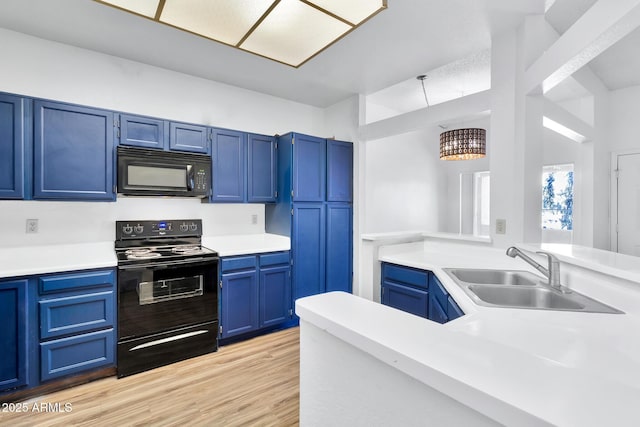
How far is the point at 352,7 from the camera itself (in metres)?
1.77

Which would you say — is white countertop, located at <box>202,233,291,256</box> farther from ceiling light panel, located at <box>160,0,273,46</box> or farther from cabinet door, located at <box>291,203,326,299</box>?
ceiling light panel, located at <box>160,0,273,46</box>

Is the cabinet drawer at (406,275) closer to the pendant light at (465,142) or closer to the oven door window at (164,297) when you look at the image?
the oven door window at (164,297)

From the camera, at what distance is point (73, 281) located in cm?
213

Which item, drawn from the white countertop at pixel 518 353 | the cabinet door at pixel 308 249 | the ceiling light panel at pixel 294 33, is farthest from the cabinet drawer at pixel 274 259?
the white countertop at pixel 518 353

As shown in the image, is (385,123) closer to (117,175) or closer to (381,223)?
(381,223)

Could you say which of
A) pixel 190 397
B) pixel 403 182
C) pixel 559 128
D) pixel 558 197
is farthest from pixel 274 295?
pixel 558 197

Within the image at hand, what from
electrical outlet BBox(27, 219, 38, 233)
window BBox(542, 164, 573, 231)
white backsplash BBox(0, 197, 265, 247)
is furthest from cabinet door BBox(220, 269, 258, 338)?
window BBox(542, 164, 573, 231)

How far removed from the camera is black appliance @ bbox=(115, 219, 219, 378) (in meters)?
2.32

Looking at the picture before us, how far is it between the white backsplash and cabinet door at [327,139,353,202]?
1.13m

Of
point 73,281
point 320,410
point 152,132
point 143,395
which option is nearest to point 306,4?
point 152,132

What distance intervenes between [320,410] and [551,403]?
0.62 metres

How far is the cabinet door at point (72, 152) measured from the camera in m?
2.28

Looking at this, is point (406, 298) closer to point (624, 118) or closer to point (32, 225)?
point (32, 225)

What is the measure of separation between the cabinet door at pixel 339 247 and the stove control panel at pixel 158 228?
4.76 ft
